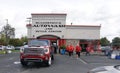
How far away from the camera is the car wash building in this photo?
214 ft

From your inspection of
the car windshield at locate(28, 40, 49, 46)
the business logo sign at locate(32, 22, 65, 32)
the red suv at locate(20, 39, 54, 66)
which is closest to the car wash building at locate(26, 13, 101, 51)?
the business logo sign at locate(32, 22, 65, 32)

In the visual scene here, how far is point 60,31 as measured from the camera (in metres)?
65.7

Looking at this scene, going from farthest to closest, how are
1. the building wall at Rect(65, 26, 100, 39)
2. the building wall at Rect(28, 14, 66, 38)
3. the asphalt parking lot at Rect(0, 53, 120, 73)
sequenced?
the building wall at Rect(65, 26, 100, 39), the building wall at Rect(28, 14, 66, 38), the asphalt parking lot at Rect(0, 53, 120, 73)

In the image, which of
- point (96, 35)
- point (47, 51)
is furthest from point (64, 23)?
point (47, 51)

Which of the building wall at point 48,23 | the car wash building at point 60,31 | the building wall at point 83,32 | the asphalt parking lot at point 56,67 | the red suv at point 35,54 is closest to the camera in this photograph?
the asphalt parking lot at point 56,67

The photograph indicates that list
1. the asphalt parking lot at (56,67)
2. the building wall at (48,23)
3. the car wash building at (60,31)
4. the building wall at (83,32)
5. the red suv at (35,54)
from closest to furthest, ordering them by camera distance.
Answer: the asphalt parking lot at (56,67) → the red suv at (35,54) → the building wall at (48,23) → the car wash building at (60,31) → the building wall at (83,32)

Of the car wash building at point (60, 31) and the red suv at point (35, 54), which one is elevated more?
the car wash building at point (60, 31)

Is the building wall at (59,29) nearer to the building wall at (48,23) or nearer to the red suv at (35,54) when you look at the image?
the building wall at (48,23)

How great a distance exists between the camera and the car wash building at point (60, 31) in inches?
2564

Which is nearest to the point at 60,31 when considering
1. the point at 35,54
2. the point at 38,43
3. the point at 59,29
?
the point at 59,29

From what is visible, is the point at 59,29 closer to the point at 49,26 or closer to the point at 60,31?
the point at 60,31

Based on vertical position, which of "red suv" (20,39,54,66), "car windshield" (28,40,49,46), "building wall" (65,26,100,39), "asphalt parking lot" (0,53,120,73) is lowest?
"asphalt parking lot" (0,53,120,73)

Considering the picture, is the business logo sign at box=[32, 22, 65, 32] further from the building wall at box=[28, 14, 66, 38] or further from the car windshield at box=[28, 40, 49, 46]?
the car windshield at box=[28, 40, 49, 46]

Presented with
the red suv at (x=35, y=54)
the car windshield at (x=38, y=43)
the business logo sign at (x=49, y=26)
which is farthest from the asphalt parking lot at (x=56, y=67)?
the business logo sign at (x=49, y=26)
